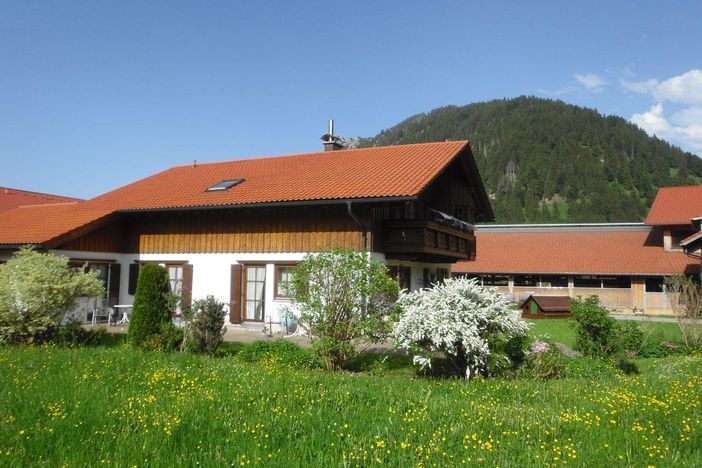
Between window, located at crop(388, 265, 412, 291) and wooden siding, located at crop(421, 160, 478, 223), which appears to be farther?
wooden siding, located at crop(421, 160, 478, 223)

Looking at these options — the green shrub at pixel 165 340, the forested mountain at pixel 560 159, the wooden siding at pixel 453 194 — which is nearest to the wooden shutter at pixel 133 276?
the green shrub at pixel 165 340

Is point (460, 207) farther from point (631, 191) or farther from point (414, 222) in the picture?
point (631, 191)

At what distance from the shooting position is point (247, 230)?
17.7 meters

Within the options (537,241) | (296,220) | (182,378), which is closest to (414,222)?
(296,220)

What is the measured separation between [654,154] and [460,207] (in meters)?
109

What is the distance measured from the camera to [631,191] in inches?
4094

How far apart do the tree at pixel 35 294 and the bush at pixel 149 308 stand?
178 cm

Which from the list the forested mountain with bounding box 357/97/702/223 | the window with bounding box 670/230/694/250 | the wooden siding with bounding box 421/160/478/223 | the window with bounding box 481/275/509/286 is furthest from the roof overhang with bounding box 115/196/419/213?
the forested mountain with bounding box 357/97/702/223

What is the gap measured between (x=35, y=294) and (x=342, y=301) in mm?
6827

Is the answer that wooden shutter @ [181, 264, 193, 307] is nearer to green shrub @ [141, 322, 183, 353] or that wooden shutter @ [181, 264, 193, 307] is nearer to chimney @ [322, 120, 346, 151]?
green shrub @ [141, 322, 183, 353]

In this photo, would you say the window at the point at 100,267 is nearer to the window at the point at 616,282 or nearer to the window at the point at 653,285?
the window at the point at 616,282

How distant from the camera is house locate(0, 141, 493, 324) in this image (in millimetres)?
16094

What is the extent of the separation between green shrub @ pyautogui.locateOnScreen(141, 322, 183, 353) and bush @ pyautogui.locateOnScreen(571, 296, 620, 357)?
313 inches

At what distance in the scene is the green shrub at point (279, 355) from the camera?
34.1ft
